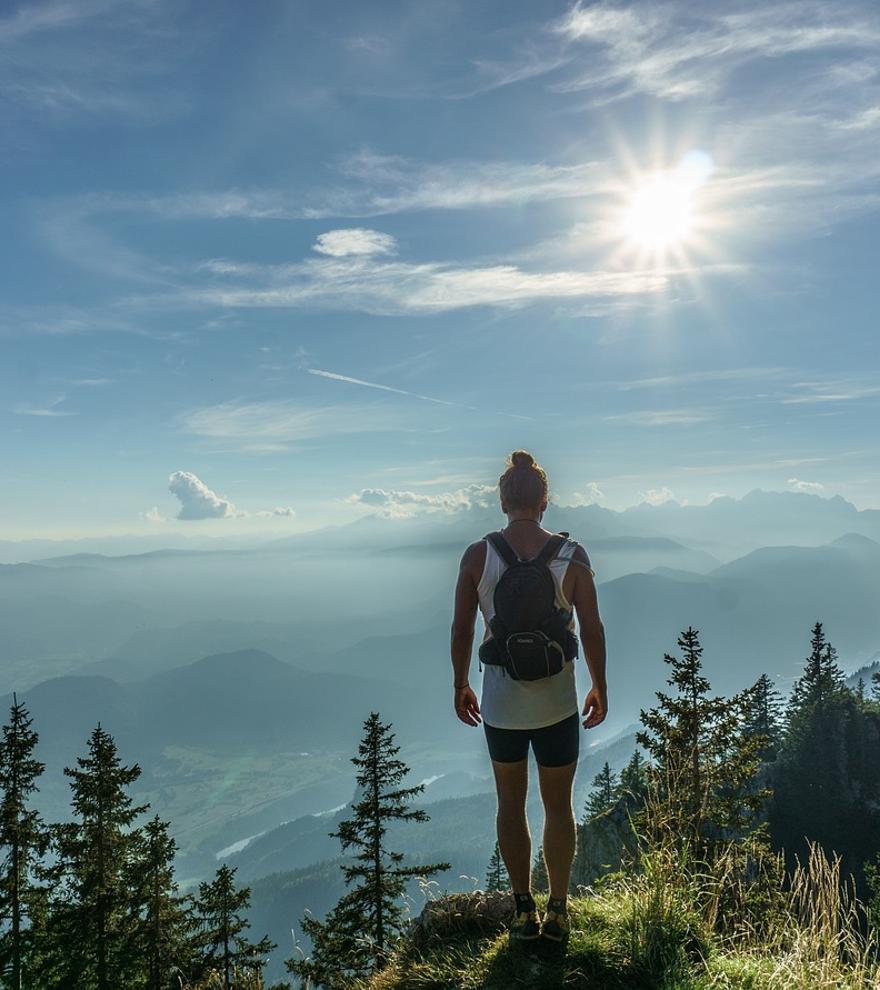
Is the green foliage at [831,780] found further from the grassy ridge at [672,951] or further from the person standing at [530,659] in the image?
the person standing at [530,659]

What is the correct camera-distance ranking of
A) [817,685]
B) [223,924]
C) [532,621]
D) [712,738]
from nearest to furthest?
[532,621] → [712,738] → [223,924] → [817,685]

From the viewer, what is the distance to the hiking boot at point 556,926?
497 cm

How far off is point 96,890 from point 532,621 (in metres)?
20.1

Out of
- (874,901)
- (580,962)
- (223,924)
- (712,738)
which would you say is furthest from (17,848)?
(874,901)

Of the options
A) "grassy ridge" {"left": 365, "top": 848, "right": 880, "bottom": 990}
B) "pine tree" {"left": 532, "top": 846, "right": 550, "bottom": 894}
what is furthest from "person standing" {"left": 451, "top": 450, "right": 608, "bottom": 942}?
"pine tree" {"left": 532, "top": 846, "right": 550, "bottom": 894}

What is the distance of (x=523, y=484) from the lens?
516 cm

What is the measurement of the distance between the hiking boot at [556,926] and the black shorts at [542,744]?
47.2 inches

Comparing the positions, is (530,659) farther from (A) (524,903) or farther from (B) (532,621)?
(A) (524,903)

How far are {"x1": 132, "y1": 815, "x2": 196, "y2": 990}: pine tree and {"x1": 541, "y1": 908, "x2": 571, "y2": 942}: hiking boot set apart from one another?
17.0 meters

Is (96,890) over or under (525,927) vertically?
under

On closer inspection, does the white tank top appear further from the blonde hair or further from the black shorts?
the blonde hair

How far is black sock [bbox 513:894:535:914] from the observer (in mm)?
5205

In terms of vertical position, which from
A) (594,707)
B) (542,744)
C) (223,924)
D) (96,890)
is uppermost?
(594,707)

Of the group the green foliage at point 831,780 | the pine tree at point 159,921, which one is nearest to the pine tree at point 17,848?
the pine tree at point 159,921
